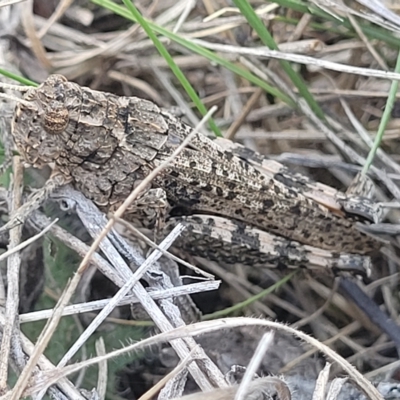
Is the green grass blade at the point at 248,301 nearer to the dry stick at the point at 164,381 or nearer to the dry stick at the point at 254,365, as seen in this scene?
the dry stick at the point at 164,381

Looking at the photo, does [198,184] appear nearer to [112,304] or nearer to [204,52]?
[204,52]

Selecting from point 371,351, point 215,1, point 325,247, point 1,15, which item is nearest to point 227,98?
point 215,1

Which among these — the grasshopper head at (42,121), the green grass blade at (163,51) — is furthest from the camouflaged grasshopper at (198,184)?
the green grass blade at (163,51)

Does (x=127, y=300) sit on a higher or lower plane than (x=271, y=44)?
lower

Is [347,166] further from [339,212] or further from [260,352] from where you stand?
[260,352]

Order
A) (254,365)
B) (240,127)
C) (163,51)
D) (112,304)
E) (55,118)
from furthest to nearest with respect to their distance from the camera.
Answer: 1. (240,127)
2. (163,51)
3. (55,118)
4. (112,304)
5. (254,365)

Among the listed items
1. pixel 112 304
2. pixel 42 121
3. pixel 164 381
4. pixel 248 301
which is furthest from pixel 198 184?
pixel 164 381
